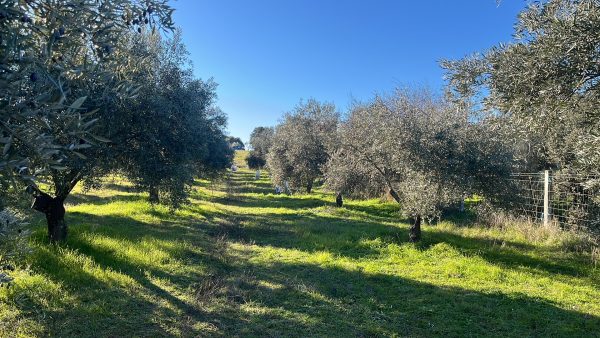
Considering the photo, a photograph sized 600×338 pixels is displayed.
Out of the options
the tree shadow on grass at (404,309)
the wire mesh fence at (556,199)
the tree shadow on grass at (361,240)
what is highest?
the wire mesh fence at (556,199)

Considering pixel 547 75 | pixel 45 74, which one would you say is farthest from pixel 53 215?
pixel 547 75

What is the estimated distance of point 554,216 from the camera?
13570 millimetres

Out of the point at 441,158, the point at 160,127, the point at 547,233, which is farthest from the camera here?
the point at 547,233

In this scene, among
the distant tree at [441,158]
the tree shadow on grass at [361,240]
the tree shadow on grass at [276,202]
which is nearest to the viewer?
the tree shadow on grass at [361,240]

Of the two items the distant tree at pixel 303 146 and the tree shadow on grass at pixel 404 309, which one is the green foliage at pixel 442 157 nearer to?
the tree shadow on grass at pixel 404 309

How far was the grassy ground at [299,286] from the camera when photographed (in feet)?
21.5

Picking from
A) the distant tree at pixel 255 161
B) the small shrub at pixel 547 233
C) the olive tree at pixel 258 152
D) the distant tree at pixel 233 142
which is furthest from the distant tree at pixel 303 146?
the distant tree at pixel 255 161

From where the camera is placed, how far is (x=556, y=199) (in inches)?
541

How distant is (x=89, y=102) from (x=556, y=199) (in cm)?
1495

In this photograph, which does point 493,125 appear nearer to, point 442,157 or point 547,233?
point 442,157

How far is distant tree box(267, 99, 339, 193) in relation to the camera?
27859 millimetres

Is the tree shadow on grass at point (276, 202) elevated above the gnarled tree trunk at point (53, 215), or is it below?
below

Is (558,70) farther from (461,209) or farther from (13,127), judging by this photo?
(461,209)

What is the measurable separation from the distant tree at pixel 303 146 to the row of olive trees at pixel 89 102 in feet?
50.0
